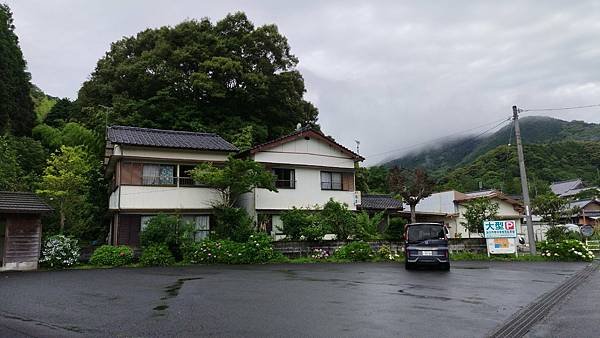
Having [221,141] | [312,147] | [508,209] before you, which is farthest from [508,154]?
[221,141]

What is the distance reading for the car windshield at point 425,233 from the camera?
50.5 feet

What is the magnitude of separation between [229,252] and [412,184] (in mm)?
11044

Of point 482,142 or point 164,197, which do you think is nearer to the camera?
point 164,197

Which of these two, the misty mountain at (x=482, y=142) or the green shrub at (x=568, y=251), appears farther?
the misty mountain at (x=482, y=142)

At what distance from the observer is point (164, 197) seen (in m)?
21.2

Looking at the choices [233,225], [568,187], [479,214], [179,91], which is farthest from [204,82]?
[568,187]

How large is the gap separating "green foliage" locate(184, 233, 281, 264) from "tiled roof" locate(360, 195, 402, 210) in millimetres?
12204

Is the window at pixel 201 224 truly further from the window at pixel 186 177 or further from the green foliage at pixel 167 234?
the green foliage at pixel 167 234

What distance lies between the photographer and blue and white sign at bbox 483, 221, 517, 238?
2050 centimetres

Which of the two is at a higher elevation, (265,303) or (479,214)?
(479,214)

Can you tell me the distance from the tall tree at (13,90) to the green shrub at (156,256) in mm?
23383

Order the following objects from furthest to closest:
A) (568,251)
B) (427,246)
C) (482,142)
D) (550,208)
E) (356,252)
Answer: (482,142) → (550,208) → (568,251) → (356,252) → (427,246)

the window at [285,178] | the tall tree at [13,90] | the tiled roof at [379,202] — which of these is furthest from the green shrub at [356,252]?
the tall tree at [13,90]

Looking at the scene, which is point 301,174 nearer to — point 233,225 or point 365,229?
point 365,229
